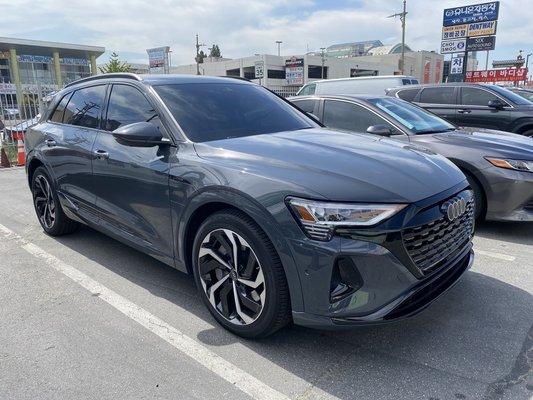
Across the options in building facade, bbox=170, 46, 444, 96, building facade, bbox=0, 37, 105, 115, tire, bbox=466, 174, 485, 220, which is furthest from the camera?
Answer: building facade, bbox=170, 46, 444, 96

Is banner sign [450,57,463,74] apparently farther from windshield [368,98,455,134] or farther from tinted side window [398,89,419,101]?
windshield [368,98,455,134]

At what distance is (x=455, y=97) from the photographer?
9.12 meters

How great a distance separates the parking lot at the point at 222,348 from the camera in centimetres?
244

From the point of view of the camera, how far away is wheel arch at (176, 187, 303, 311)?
246cm

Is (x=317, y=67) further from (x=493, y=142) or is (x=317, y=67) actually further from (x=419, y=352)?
Answer: (x=419, y=352)

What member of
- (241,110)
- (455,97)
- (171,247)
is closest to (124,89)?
(241,110)

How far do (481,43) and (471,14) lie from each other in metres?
2.13

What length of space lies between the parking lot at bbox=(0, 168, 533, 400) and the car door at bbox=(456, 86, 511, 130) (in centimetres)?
530

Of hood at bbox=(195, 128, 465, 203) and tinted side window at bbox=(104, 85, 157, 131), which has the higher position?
tinted side window at bbox=(104, 85, 157, 131)

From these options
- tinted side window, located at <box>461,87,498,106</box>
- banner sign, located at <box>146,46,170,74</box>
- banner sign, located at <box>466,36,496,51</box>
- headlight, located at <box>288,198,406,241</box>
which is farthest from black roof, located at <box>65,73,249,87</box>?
banner sign, located at <box>146,46,170,74</box>

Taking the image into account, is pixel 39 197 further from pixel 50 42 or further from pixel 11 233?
pixel 50 42

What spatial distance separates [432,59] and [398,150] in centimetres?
7416

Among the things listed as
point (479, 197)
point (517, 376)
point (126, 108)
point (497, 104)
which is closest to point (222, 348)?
point (517, 376)

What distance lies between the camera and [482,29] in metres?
29.1
